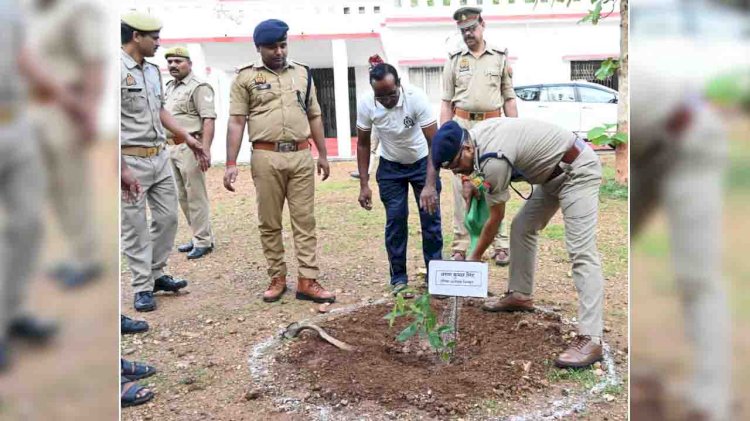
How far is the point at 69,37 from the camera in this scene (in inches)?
35.9

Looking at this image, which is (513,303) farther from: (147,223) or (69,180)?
(69,180)

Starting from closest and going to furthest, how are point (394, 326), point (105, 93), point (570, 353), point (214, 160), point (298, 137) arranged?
point (105, 93), point (570, 353), point (394, 326), point (298, 137), point (214, 160)

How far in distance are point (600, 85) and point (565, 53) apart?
1.84 meters

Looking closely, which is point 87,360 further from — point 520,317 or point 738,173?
point 520,317

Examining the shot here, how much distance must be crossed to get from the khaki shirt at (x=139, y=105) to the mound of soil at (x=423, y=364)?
1536 millimetres

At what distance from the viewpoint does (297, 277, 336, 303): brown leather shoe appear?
3.89m

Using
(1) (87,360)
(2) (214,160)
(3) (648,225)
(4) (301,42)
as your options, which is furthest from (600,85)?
(1) (87,360)

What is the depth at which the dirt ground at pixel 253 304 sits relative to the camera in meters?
2.64

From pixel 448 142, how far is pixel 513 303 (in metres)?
1.34

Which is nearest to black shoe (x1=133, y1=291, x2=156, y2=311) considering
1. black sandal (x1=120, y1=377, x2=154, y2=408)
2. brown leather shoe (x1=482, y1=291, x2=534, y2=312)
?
black sandal (x1=120, y1=377, x2=154, y2=408)

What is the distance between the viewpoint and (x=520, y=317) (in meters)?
3.46

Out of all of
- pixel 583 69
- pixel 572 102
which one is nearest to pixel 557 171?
pixel 583 69

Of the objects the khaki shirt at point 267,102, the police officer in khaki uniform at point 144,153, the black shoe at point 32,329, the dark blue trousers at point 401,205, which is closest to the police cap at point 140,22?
the police officer in khaki uniform at point 144,153

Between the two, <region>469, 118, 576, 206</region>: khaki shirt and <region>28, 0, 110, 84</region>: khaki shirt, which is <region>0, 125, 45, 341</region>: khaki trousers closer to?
<region>28, 0, 110, 84</region>: khaki shirt
